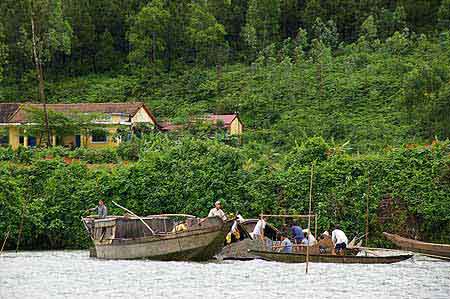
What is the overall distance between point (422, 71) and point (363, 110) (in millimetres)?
13769

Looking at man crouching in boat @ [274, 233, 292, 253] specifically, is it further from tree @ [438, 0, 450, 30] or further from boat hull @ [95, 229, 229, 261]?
tree @ [438, 0, 450, 30]

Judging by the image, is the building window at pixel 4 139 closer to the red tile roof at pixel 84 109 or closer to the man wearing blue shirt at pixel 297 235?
the red tile roof at pixel 84 109

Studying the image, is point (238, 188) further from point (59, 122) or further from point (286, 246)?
point (59, 122)

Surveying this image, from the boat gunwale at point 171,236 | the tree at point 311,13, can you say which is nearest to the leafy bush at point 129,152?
the boat gunwale at point 171,236

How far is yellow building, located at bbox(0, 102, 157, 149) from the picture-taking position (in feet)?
212

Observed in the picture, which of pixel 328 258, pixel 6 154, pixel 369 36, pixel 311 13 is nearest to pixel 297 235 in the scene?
pixel 328 258

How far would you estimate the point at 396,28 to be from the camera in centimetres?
8806

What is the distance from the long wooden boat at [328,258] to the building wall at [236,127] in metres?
32.0

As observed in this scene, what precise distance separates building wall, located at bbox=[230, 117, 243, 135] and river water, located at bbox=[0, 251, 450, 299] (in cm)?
3183

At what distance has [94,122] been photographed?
64.2m

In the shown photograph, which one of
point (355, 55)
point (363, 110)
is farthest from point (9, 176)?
point (355, 55)

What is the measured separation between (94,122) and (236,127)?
9.93 meters

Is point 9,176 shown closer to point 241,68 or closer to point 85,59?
point 241,68

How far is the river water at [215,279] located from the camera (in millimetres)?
25328
